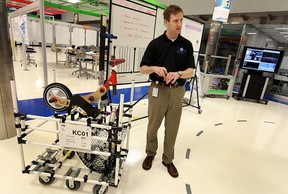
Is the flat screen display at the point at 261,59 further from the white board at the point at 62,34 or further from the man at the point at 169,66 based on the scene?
the white board at the point at 62,34

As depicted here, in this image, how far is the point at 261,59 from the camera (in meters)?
5.70

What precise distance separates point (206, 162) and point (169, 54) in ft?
5.28

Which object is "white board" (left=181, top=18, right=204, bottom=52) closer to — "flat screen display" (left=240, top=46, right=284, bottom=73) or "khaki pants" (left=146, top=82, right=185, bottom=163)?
"flat screen display" (left=240, top=46, right=284, bottom=73)

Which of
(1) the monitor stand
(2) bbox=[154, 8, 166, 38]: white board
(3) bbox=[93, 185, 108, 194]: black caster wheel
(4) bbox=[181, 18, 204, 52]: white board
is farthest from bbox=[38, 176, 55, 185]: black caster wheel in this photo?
(1) the monitor stand

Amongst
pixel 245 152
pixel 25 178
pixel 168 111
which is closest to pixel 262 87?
pixel 245 152

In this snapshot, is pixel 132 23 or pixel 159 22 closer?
pixel 132 23

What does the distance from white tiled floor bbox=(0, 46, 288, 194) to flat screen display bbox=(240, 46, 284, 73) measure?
222 cm

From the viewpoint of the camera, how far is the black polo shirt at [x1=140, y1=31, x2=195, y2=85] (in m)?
1.79

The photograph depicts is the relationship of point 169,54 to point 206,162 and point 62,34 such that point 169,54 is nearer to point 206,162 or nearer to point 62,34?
point 206,162

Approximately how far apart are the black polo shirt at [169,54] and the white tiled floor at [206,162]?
1139 mm

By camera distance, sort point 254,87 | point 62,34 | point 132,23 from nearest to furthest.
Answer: point 132,23, point 254,87, point 62,34

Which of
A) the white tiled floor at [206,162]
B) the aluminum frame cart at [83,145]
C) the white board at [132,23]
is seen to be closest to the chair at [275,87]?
the white tiled floor at [206,162]

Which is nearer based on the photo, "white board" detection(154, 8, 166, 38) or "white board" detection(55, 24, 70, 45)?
"white board" detection(154, 8, 166, 38)

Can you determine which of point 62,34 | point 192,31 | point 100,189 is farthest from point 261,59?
point 62,34
